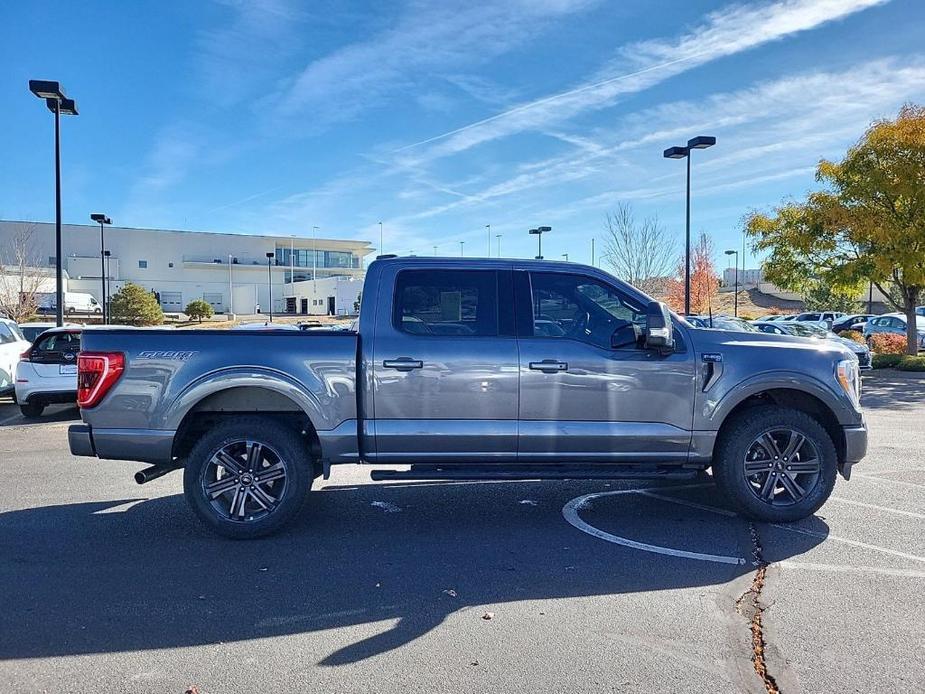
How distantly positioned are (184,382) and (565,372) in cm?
277

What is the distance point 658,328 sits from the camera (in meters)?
4.81

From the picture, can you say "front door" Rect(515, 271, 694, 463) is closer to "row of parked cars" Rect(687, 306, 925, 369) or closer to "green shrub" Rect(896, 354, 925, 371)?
"row of parked cars" Rect(687, 306, 925, 369)

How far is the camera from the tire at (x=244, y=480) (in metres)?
5.06

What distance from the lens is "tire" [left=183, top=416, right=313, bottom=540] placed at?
506 centimetres

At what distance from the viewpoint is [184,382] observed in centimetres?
499

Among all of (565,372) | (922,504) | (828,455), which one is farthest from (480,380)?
(922,504)

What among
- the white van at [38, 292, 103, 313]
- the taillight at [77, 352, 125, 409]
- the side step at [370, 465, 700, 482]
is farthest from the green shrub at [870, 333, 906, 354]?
the white van at [38, 292, 103, 313]

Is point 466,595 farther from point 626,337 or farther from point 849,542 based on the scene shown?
point 849,542

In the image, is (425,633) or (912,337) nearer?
(425,633)

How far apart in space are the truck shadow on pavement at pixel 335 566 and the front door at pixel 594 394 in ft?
2.17

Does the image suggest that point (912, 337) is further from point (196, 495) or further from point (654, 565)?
point (196, 495)

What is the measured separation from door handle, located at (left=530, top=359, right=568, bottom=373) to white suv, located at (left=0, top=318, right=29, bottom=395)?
10.6 meters

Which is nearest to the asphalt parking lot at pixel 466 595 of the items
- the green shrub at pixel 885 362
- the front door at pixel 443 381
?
the front door at pixel 443 381

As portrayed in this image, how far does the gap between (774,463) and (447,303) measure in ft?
9.21
